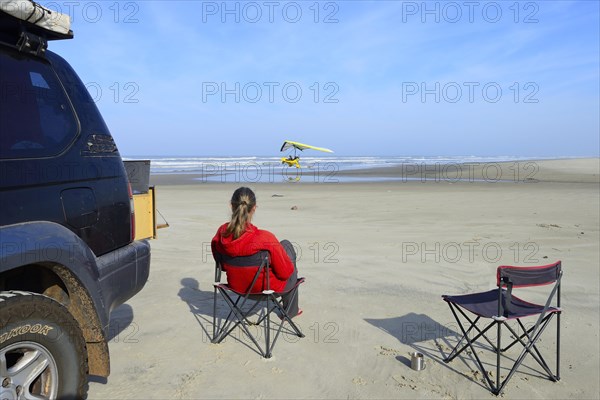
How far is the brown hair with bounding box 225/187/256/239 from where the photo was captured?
3943 mm

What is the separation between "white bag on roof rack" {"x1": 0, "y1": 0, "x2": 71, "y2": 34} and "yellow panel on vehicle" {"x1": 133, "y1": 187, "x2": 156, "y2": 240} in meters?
4.45

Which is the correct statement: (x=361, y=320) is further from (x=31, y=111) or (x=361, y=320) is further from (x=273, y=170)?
(x=273, y=170)

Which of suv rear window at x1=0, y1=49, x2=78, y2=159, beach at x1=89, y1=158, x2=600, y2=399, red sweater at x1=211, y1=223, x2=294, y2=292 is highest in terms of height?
suv rear window at x1=0, y1=49, x2=78, y2=159

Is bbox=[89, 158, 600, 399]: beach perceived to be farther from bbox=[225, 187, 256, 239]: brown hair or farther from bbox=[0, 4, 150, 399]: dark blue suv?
bbox=[225, 187, 256, 239]: brown hair

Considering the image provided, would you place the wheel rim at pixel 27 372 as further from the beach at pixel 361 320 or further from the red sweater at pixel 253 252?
the red sweater at pixel 253 252

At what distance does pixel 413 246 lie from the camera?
822 cm

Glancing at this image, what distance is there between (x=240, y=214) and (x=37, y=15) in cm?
201

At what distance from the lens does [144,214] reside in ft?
24.6

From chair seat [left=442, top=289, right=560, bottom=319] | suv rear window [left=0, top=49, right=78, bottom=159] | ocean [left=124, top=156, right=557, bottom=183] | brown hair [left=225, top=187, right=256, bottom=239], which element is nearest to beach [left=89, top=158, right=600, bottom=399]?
chair seat [left=442, top=289, right=560, bottom=319]

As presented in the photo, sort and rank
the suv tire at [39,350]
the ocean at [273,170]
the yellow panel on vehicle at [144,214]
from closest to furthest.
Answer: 1. the suv tire at [39,350]
2. the yellow panel on vehicle at [144,214]
3. the ocean at [273,170]

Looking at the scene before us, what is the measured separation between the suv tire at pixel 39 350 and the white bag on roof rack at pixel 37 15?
1406mm

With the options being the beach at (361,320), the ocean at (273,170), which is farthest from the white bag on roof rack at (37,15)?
the ocean at (273,170)

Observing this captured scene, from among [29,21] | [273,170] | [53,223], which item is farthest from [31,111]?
[273,170]

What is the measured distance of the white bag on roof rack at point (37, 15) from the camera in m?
2.38
